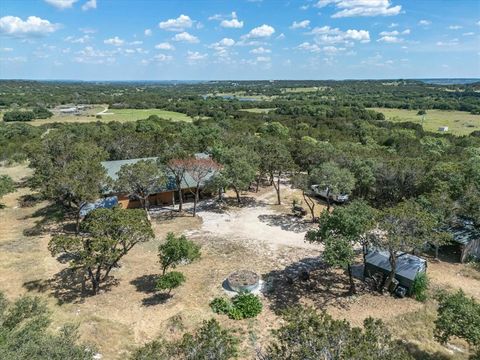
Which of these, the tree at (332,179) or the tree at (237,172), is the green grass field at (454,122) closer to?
the tree at (332,179)

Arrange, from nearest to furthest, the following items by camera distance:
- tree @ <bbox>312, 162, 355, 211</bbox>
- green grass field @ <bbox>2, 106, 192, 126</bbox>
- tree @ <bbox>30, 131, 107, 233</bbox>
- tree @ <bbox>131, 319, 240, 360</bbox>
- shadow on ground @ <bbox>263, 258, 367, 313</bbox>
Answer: tree @ <bbox>131, 319, 240, 360</bbox> < shadow on ground @ <bbox>263, 258, 367, 313</bbox> < tree @ <bbox>30, 131, 107, 233</bbox> < tree @ <bbox>312, 162, 355, 211</bbox> < green grass field @ <bbox>2, 106, 192, 126</bbox>

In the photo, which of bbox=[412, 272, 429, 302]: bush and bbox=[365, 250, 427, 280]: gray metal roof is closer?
bbox=[412, 272, 429, 302]: bush

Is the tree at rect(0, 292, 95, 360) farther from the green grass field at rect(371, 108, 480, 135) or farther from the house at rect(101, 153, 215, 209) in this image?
the green grass field at rect(371, 108, 480, 135)

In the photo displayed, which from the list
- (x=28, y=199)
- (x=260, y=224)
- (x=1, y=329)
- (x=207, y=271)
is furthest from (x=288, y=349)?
(x=28, y=199)

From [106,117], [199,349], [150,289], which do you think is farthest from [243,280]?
[106,117]

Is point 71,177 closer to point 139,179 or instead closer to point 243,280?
point 139,179

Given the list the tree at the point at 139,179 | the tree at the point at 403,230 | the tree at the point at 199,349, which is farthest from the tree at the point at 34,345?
the tree at the point at 139,179

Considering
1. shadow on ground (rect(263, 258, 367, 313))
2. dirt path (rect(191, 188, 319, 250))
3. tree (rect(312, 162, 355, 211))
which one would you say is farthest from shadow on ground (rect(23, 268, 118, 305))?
tree (rect(312, 162, 355, 211))
